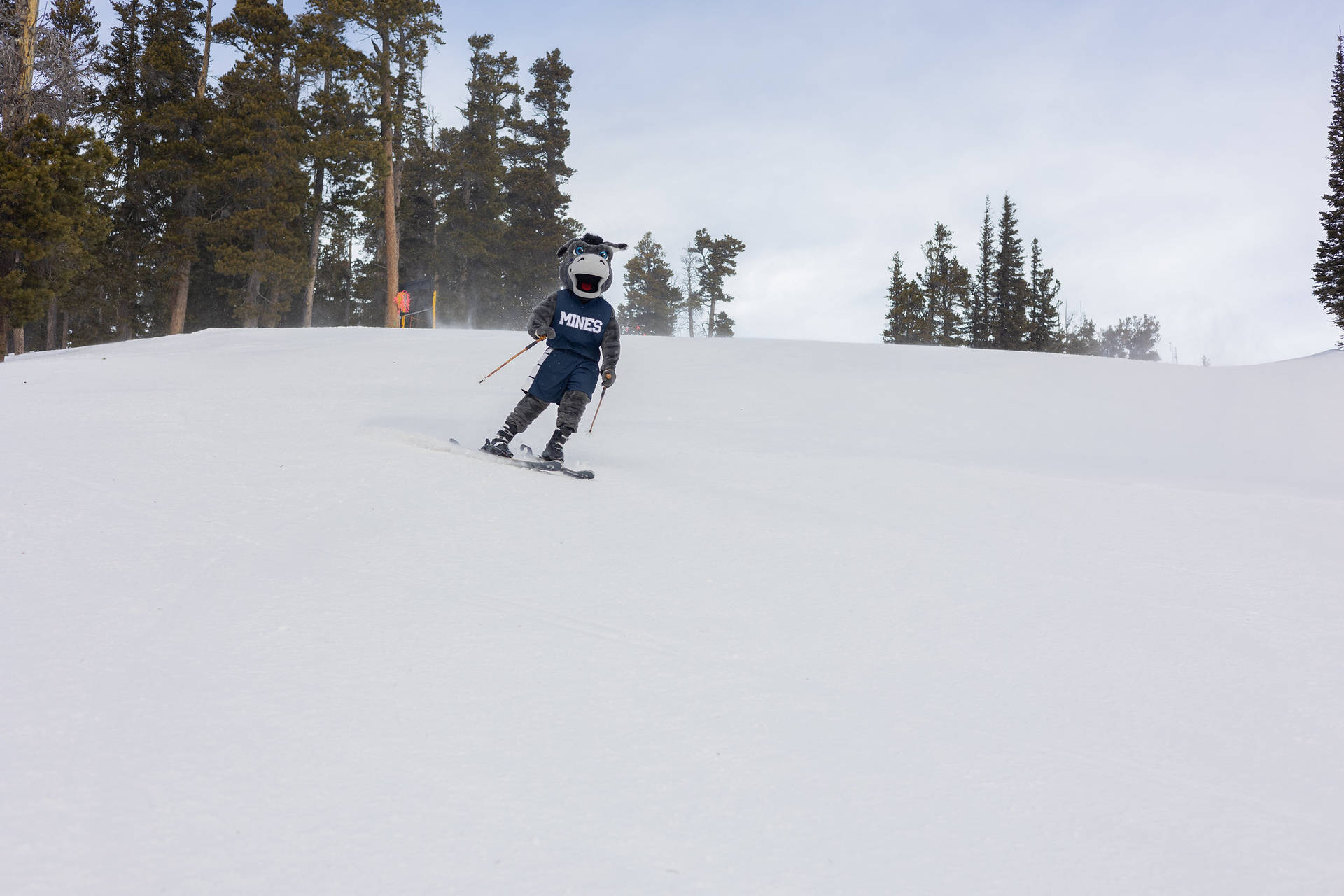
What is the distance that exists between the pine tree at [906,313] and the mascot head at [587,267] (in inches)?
1933

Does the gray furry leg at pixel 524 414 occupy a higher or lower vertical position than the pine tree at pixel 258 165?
lower

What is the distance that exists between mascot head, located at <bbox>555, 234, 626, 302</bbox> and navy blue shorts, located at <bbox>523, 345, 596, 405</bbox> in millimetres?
501

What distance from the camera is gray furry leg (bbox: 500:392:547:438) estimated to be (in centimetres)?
584

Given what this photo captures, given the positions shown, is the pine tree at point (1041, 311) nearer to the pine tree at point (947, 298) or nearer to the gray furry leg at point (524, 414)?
the pine tree at point (947, 298)

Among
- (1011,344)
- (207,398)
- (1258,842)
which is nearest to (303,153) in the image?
(207,398)

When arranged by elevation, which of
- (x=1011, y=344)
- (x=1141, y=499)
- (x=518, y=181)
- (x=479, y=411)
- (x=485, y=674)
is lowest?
(x=485, y=674)

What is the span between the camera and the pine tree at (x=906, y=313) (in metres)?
53.1

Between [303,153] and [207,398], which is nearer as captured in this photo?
[207,398]

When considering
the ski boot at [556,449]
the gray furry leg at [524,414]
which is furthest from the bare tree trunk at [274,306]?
the ski boot at [556,449]

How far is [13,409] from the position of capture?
5957 millimetres

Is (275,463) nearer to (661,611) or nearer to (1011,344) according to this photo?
(661,611)

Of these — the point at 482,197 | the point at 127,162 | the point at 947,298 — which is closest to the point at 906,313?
the point at 947,298

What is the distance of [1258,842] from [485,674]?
219 cm

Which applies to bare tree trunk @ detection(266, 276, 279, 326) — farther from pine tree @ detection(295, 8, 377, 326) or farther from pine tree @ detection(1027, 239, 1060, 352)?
pine tree @ detection(1027, 239, 1060, 352)
